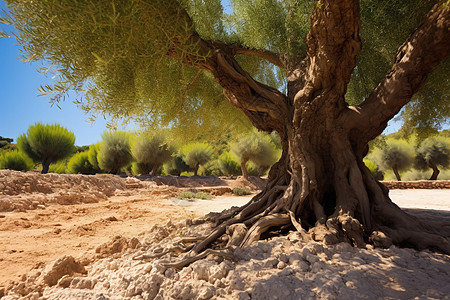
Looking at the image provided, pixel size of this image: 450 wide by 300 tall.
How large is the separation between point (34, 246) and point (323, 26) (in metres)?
5.20

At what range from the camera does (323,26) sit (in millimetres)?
2672

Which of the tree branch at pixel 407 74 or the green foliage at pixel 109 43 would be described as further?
the tree branch at pixel 407 74

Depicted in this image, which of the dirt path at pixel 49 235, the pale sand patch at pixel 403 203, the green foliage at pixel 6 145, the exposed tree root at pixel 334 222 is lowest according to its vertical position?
the pale sand patch at pixel 403 203

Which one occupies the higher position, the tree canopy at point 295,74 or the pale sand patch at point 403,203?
the tree canopy at point 295,74

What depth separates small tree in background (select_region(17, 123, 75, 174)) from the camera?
16.9 m

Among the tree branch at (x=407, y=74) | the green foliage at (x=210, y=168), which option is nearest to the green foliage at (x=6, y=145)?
the green foliage at (x=210, y=168)

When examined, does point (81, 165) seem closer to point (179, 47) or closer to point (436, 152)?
point (179, 47)

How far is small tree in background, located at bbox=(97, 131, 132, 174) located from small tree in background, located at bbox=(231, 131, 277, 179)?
10.8 m

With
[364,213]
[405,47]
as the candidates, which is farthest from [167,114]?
[405,47]

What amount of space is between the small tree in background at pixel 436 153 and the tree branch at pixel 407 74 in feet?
83.5

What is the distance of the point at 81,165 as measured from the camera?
2634 cm

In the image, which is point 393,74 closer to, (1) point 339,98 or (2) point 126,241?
(1) point 339,98

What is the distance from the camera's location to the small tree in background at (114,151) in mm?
22594

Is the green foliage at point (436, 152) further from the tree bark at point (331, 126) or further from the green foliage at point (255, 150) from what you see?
the tree bark at point (331, 126)
